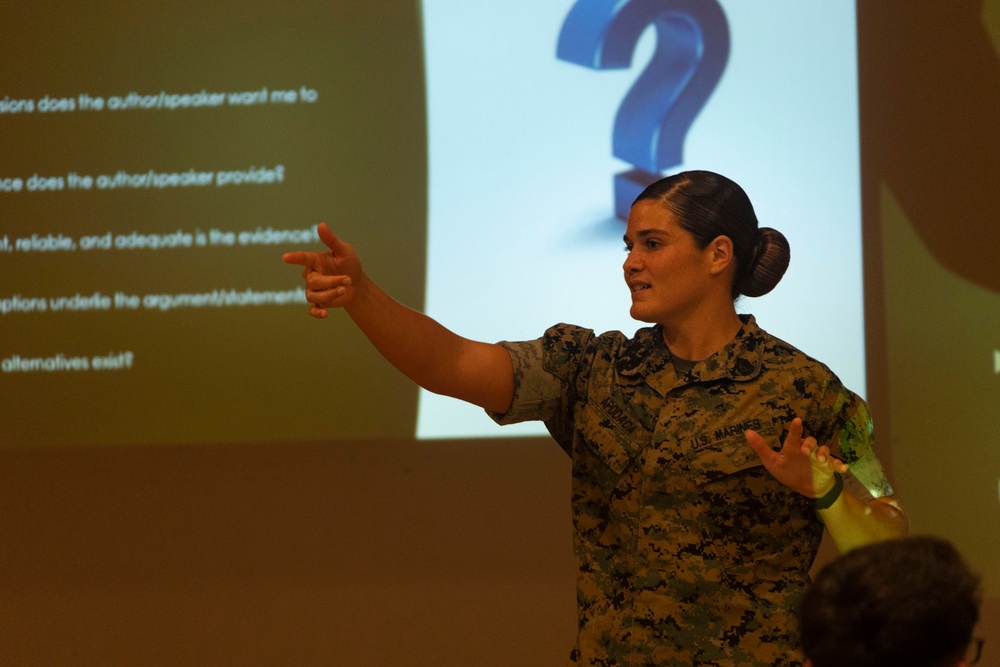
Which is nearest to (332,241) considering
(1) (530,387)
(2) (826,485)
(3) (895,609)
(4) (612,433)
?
(1) (530,387)

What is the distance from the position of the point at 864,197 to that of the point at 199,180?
184cm

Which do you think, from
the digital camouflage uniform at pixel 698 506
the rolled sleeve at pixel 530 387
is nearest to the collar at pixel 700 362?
the digital camouflage uniform at pixel 698 506

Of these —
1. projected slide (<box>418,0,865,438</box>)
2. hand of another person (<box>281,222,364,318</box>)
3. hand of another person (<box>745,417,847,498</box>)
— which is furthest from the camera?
projected slide (<box>418,0,865,438</box>)

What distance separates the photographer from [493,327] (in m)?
2.84

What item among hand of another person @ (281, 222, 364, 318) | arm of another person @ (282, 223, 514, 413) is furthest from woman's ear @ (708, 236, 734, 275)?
hand of another person @ (281, 222, 364, 318)

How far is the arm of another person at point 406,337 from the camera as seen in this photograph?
4.84 ft

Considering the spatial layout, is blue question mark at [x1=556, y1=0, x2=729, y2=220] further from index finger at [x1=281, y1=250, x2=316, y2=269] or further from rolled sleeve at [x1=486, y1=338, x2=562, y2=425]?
index finger at [x1=281, y1=250, x2=316, y2=269]

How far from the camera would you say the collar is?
1.54 meters

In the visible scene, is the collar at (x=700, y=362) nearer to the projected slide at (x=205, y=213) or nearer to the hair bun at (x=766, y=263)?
the hair bun at (x=766, y=263)

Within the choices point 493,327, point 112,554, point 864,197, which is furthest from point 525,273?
point 112,554

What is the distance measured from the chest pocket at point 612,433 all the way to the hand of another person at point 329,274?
40cm

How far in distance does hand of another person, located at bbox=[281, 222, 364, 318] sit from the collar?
0.43 meters

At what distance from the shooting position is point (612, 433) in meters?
1.54

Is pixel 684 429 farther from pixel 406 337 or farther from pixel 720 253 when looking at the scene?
pixel 406 337
